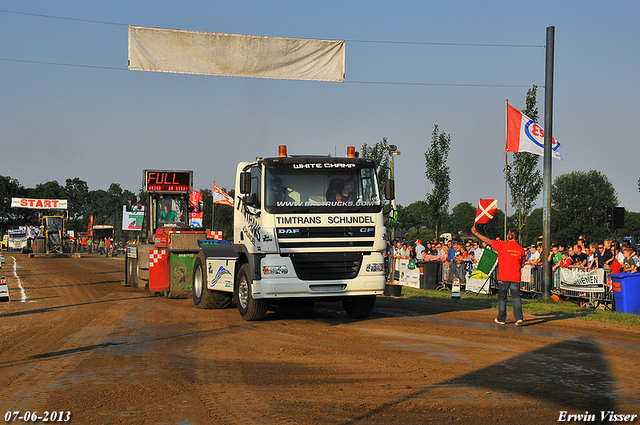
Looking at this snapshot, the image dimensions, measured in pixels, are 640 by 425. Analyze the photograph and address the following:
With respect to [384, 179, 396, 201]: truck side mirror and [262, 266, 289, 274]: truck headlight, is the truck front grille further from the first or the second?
[384, 179, 396, 201]: truck side mirror

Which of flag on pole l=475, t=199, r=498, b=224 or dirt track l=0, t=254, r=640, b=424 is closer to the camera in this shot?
dirt track l=0, t=254, r=640, b=424

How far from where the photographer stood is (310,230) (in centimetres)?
1158

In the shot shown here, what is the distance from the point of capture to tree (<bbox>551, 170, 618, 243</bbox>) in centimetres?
8650

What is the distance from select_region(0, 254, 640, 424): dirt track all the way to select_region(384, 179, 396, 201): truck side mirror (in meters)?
2.53

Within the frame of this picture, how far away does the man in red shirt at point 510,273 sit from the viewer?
40.9 ft

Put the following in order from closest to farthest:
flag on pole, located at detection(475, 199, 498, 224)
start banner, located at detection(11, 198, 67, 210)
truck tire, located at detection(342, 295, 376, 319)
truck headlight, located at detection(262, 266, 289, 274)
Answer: truck headlight, located at detection(262, 266, 289, 274) → truck tire, located at detection(342, 295, 376, 319) → flag on pole, located at detection(475, 199, 498, 224) → start banner, located at detection(11, 198, 67, 210)

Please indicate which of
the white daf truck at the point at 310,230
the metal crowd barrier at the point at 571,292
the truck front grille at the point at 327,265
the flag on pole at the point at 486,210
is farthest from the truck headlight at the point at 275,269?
the flag on pole at the point at 486,210

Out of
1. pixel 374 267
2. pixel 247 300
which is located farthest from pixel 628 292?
pixel 247 300

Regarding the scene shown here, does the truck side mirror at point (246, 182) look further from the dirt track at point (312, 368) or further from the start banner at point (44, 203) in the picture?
the start banner at point (44, 203)

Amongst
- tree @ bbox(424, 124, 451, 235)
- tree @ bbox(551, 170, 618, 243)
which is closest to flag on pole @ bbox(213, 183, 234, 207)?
tree @ bbox(424, 124, 451, 235)

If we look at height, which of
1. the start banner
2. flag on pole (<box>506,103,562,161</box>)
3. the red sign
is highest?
flag on pole (<box>506,103,562,161</box>)

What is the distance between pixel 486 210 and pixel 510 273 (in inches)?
343

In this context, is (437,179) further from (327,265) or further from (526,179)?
(327,265)

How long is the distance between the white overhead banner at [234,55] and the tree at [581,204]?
7888 cm
